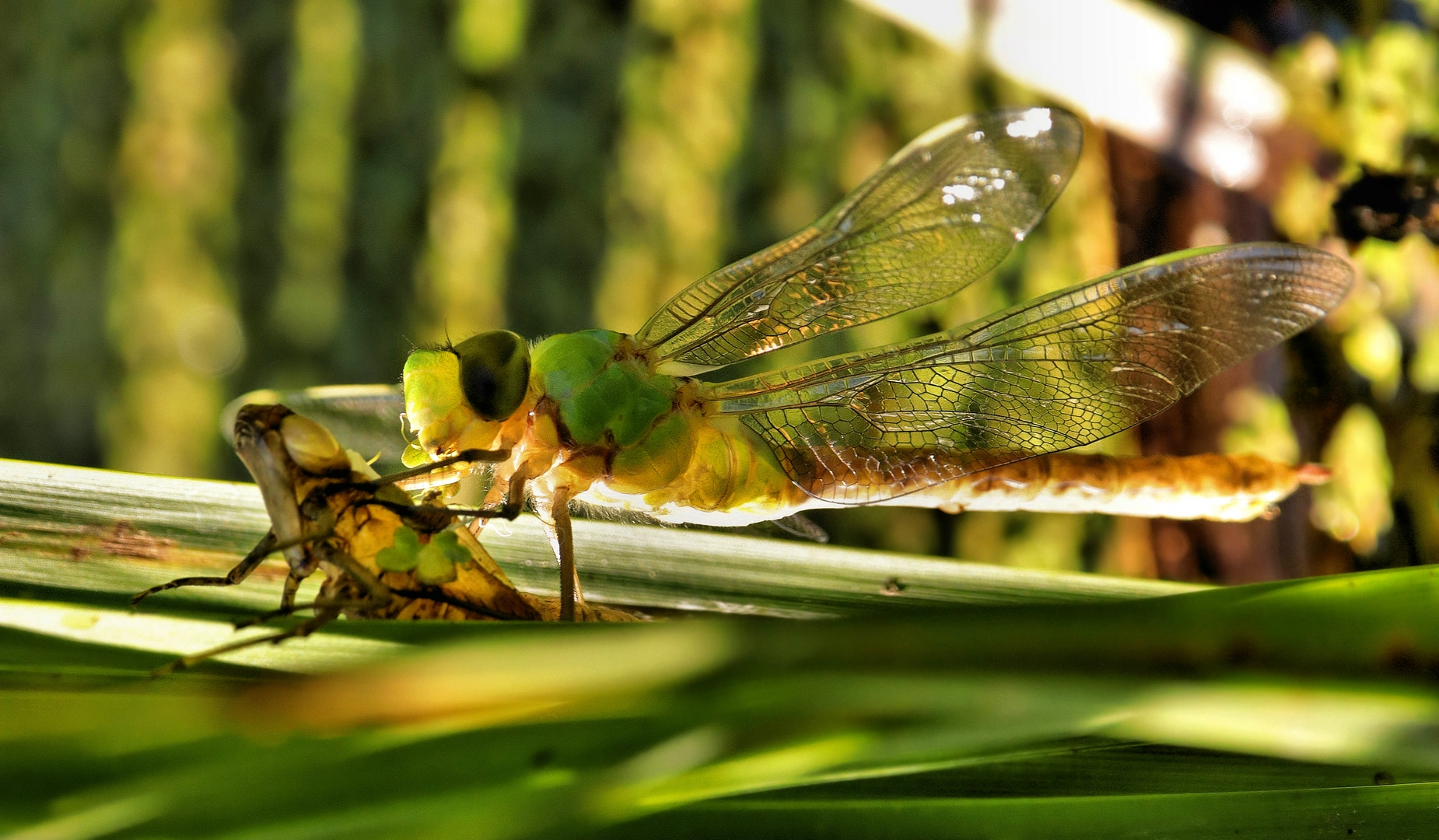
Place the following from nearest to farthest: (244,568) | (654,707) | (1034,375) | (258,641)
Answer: (654,707), (258,641), (244,568), (1034,375)

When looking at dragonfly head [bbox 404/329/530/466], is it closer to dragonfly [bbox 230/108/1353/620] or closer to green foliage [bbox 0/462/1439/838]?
dragonfly [bbox 230/108/1353/620]

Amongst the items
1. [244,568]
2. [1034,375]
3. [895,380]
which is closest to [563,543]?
[244,568]

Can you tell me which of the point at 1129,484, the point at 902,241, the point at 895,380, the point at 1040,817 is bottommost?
the point at 1040,817

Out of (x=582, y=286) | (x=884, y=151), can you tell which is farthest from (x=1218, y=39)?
(x=582, y=286)

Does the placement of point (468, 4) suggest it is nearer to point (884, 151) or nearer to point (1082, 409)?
point (884, 151)

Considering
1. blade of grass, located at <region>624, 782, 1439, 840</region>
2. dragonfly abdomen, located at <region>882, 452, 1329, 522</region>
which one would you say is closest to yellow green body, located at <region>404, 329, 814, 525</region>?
dragonfly abdomen, located at <region>882, 452, 1329, 522</region>

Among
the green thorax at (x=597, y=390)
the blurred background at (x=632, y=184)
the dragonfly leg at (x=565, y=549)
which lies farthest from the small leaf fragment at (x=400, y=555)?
the blurred background at (x=632, y=184)

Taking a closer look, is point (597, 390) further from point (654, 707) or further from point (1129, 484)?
point (1129, 484)
